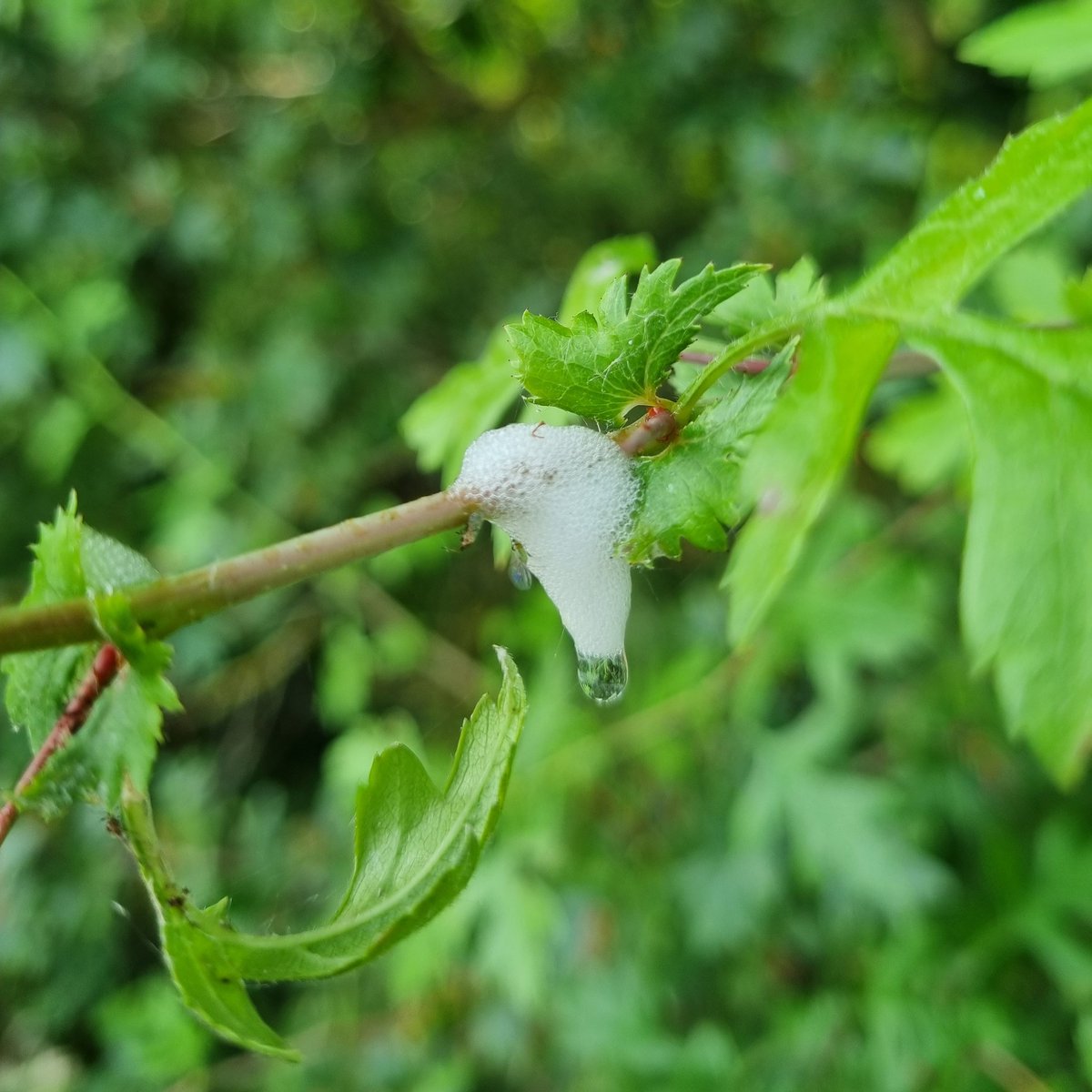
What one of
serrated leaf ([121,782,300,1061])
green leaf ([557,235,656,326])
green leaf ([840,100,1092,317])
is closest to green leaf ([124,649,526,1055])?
serrated leaf ([121,782,300,1061])

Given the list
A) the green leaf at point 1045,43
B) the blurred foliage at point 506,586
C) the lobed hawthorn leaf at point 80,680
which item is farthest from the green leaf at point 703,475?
the blurred foliage at point 506,586

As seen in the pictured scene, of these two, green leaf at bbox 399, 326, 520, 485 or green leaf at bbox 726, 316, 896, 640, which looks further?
green leaf at bbox 399, 326, 520, 485

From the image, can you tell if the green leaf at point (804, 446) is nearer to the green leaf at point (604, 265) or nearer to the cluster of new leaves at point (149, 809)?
the cluster of new leaves at point (149, 809)

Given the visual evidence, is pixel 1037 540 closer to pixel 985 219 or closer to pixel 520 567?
pixel 985 219

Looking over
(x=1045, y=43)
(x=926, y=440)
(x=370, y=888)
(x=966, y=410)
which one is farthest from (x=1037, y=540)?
(x=926, y=440)

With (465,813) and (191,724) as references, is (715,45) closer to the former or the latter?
(465,813)

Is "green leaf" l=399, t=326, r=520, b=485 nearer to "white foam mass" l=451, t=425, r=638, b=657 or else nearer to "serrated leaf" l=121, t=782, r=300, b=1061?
"white foam mass" l=451, t=425, r=638, b=657
